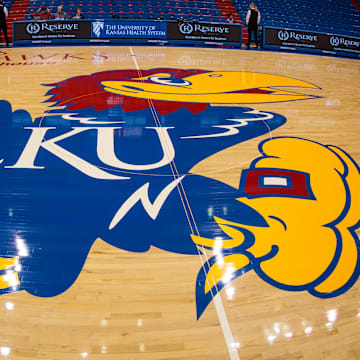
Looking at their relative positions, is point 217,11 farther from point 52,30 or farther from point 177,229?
point 177,229

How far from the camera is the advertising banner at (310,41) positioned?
12.3 metres

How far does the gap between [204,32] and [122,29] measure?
9.83 ft

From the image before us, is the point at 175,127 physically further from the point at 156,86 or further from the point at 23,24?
the point at 23,24

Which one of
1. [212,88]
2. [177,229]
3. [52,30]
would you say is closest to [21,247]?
[177,229]

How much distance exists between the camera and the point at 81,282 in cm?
222

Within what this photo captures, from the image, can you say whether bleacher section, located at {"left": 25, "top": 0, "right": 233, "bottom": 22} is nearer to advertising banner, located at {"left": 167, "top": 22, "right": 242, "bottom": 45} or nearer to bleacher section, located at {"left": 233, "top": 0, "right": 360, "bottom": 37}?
advertising banner, located at {"left": 167, "top": 22, "right": 242, "bottom": 45}

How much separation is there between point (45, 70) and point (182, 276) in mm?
7006

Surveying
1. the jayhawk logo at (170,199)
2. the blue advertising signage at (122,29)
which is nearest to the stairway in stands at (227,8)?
the blue advertising signage at (122,29)

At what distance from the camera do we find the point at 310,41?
1235cm

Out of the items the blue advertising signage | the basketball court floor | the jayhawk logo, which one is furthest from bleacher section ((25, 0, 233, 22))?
the jayhawk logo

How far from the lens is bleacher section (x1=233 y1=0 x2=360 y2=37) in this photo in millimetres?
14609

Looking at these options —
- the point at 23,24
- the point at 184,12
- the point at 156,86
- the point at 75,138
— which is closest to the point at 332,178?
the point at 75,138

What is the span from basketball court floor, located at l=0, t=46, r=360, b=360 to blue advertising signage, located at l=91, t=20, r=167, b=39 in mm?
7164

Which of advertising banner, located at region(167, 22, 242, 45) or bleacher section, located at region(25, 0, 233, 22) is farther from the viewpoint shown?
bleacher section, located at region(25, 0, 233, 22)
